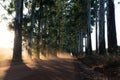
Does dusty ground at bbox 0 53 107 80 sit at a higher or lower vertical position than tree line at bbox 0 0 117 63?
lower

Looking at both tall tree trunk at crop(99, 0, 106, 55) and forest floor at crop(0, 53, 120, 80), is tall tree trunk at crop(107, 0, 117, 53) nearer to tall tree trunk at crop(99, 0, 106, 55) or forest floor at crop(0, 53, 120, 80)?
tall tree trunk at crop(99, 0, 106, 55)

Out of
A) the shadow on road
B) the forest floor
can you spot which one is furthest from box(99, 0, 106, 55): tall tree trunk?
the shadow on road

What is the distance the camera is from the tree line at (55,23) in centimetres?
2358

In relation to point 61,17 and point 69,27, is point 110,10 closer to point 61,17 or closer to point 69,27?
point 61,17

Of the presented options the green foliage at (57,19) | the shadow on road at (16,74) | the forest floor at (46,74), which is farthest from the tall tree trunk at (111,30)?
the green foliage at (57,19)

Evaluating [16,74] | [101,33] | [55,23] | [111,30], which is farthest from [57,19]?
[16,74]

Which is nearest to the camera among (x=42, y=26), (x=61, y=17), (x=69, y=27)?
(x=42, y=26)

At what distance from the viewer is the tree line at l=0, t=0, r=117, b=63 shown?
928 inches

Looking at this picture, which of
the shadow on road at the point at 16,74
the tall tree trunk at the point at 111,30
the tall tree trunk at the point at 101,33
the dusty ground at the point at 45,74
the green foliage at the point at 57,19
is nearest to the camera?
the shadow on road at the point at 16,74

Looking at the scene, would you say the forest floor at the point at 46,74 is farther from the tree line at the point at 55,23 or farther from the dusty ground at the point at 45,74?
the tree line at the point at 55,23

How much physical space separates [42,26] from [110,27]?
33224 mm

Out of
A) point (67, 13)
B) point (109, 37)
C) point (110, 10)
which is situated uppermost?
point (67, 13)

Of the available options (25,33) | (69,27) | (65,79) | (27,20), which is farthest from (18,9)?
(69,27)

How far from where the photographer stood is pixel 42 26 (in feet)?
184
